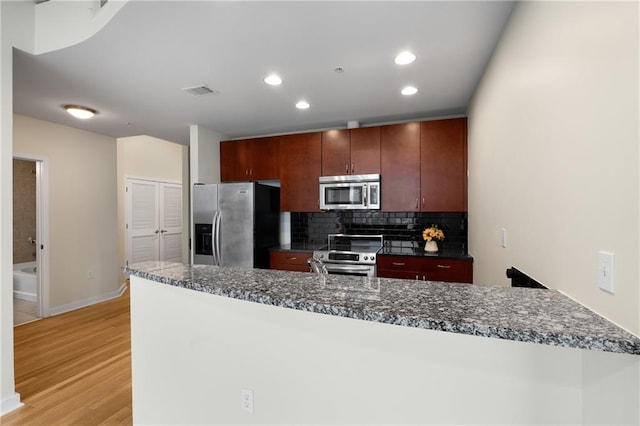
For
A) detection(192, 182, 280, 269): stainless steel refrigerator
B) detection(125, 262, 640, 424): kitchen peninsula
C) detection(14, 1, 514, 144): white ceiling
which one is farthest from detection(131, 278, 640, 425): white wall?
detection(192, 182, 280, 269): stainless steel refrigerator

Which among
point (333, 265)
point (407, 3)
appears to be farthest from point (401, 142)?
point (407, 3)

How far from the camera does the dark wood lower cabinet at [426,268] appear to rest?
10.4 ft

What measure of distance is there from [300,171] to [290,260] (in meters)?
1.12

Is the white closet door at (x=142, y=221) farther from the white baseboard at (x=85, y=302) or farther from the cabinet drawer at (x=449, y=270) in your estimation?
the cabinet drawer at (x=449, y=270)

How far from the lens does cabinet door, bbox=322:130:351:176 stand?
12.7ft

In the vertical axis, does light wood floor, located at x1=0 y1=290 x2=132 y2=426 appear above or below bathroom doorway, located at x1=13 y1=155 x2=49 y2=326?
below

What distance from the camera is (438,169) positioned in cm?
351

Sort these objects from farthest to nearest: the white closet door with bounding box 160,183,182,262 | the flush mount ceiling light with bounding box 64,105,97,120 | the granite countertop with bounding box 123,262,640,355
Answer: the white closet door with bounding box 160,183,182,262 < the flush mount ceiling light with bounding box 64,105,97,120 < the granite countertop with bounding box 123,262,640,355

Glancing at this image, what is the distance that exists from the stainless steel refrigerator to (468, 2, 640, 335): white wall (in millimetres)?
2600

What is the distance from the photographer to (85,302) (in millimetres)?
4570

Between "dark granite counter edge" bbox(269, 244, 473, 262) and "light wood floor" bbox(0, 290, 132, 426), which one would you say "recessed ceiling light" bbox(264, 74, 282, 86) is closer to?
"dark granite counter edge" bbox(269, 244, 473, 262)

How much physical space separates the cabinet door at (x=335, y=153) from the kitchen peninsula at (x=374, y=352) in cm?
254

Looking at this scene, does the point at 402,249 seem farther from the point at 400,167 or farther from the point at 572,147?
the point at 572,147

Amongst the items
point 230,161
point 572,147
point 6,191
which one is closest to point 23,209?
point 230,161
